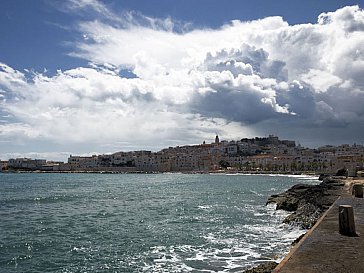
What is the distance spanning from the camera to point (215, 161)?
172125 millimetres

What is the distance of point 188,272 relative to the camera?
1141 centimetres

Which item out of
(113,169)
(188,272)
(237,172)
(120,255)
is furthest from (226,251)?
(113,169)

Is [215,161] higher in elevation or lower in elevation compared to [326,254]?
higher

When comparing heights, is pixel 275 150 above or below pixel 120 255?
above

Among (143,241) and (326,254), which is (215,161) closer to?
(143,241)

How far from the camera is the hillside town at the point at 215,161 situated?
465 feet

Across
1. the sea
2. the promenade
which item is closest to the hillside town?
the sea

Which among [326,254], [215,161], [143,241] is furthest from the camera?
[215,161]

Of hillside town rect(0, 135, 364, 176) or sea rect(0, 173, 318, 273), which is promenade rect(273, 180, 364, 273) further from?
hillside town rect(0, 135, 364, 176)

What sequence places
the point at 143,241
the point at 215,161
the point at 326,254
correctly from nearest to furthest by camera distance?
the point at 326,254
the point at 143,241
the point at 215,161

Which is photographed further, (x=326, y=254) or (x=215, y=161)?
(x=215, y=161)

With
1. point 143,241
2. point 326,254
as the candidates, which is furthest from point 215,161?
point 326,254

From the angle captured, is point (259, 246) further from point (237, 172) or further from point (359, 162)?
point (237, 172)

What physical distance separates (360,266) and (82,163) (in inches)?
7581
